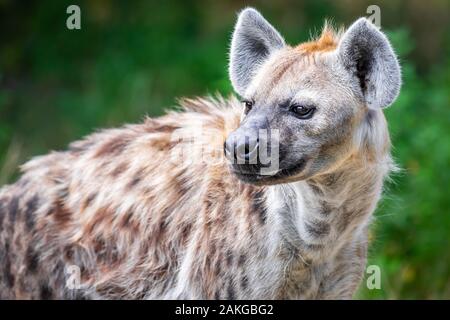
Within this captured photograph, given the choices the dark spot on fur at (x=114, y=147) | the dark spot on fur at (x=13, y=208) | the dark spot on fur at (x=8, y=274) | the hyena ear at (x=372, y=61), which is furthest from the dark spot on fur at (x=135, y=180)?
the hyena ear at (x=372, y=61)

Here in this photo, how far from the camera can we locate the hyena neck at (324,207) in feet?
13.9

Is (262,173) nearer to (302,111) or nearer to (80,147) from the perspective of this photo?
(302,111)

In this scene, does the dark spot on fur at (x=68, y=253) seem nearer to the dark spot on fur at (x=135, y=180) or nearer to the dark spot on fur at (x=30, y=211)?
the dark spot on fur at (x=30, y=211)

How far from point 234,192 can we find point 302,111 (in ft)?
2.11

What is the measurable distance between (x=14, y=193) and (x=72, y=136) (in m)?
3.78

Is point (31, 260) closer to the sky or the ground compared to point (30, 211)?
closer to the ground

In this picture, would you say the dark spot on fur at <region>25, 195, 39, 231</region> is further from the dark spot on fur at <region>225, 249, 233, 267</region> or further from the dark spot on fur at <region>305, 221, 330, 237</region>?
the dark spot on fur at <region>305, 221, 330, 237</region>

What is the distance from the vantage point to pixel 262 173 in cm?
394

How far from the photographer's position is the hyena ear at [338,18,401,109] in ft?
13.3

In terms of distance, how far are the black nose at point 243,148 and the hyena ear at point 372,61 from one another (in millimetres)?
576

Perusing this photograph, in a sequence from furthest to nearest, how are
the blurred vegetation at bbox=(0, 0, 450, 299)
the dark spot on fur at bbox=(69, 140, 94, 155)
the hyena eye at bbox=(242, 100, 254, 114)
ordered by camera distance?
1. the blurred vegetation at bbox=(0, 0, 450, 299)
2. the dark spot on fur at bbox=(69, 140, 94, 155)
3. the hyena eye at bbox=(242, 100, 254, 114)

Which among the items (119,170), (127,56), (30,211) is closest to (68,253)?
(30,211)

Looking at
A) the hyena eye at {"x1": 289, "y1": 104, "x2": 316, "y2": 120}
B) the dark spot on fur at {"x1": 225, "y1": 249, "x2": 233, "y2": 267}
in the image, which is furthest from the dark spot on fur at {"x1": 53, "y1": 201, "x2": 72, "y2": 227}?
the hyena eye at {"x1": 289, "y1": 104, "x2": 316, "y2": 120}

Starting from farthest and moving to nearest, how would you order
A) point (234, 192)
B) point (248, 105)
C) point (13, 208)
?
point (13, 208)
point (234, 192)
point (248, 105)
